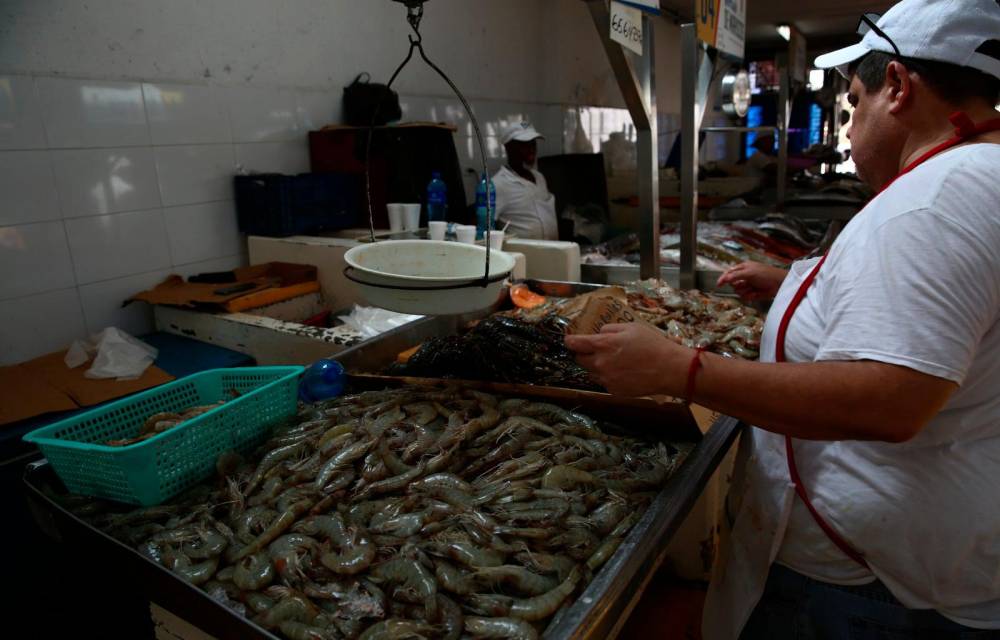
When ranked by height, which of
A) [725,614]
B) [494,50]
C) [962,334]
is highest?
[494,50]

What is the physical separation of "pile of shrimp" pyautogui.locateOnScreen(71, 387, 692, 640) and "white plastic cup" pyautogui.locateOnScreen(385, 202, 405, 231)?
2.53 meters

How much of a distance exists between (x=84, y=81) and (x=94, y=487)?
271 centimetres

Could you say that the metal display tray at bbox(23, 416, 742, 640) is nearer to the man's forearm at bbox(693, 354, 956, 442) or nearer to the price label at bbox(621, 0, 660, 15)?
the man's forearm at bbox(693, 354, 956, 442)

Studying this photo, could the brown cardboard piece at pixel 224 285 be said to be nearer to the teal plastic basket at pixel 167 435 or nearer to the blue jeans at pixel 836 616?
the teal plastic basket at pixel 167 435

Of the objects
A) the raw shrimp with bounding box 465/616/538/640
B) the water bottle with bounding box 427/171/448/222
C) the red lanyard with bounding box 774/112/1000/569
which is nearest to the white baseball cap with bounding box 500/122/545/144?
the water bottle with bounding box 427/171/448/222

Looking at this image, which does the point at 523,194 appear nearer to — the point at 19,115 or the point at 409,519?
the point at 19,115

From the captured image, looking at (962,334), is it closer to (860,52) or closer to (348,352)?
(860,52)

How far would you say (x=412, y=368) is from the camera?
2.44 metres

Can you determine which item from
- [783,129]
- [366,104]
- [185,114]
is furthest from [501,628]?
[783,129]

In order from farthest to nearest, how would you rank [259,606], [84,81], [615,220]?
[615,220]
[84,81]
[259,606]

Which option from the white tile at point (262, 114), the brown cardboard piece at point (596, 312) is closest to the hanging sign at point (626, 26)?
the brown cardboard piece at point (596, 312)

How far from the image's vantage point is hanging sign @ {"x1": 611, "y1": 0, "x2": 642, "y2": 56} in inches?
109

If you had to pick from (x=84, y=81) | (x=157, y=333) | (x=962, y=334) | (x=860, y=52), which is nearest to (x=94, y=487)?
(x=962, y=334)

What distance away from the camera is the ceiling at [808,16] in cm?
950
